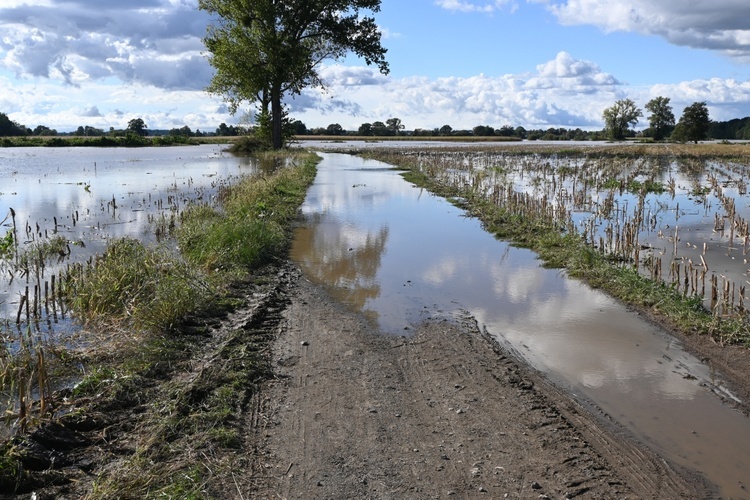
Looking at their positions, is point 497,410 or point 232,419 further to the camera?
point 497,410

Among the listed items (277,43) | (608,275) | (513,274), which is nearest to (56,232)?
(513,274)

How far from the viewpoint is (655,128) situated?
363ft

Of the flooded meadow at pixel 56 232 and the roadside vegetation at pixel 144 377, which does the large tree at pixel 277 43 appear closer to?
the flooded meadow at pixel 56 232

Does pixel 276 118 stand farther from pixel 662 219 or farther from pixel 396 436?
pixel 396 436

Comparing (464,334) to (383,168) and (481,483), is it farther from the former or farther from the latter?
(383,168)

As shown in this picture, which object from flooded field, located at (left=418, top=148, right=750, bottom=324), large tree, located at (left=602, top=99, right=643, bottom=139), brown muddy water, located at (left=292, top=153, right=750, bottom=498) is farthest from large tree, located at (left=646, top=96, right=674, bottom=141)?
brown muddy water, located at (left=292, top=153, right=750, bottom=498)

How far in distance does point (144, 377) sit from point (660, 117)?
4734 inches

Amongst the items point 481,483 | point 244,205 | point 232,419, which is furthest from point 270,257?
point 481,483

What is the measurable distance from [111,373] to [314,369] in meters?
2.17

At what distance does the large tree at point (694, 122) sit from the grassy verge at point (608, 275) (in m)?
76.4

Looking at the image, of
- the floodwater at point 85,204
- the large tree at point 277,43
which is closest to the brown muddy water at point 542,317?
the floodwater at point 85,204

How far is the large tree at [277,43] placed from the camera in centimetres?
4047

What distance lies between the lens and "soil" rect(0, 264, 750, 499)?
15.2 feet

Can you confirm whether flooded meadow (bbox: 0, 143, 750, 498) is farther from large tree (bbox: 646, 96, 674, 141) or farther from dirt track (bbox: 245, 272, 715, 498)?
large tree (bbox: 646, 96, 674, 141)
